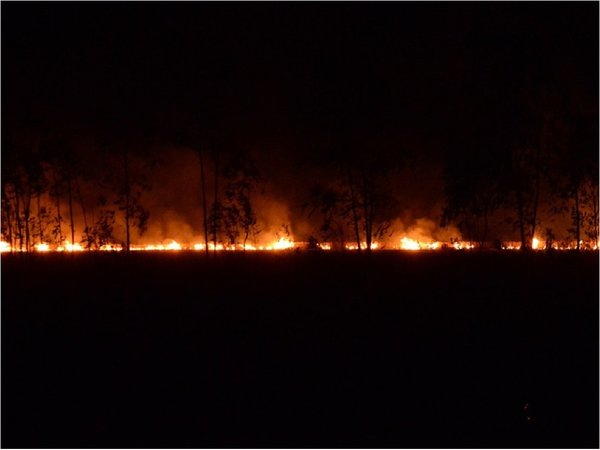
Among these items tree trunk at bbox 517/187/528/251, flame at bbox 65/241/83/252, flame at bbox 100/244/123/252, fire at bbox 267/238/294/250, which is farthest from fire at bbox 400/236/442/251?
flame at bbox 65/241/83/252

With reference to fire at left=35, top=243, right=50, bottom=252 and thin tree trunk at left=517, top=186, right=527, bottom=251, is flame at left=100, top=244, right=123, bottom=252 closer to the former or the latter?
fire at left=35, top=243, right=50, bottom=252

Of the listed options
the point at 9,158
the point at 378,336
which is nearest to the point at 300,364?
the point at 378,336

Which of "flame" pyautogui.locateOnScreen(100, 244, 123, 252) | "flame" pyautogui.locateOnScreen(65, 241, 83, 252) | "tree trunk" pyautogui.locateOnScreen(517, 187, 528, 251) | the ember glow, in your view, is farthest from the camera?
"flame" pyautogui.locateOnScreen(65, 241, 83, 252)

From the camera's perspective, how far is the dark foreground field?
14.4 ft

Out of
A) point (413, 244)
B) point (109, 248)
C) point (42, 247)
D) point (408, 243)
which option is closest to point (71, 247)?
point (42, 247)

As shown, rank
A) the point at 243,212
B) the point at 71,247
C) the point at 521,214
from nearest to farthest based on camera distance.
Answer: the point at 521,214 < the point at 243,212 < the point at 71,247

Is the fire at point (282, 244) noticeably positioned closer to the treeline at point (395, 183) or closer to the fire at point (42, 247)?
the treeline at point (395, 183)

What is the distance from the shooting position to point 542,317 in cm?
752

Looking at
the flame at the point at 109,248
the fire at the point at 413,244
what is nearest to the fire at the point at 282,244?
the fire at the point at 413,244

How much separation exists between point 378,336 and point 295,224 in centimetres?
2047

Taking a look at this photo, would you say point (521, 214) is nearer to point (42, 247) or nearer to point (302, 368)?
point (302, 368)

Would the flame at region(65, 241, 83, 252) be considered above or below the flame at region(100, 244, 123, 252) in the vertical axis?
above

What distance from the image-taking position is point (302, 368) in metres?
5.56

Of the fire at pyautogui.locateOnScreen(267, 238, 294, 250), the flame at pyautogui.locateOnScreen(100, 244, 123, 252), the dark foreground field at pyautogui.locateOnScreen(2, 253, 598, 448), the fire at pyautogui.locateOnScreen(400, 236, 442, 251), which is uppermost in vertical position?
the flame at pyautogui.locateOnScreen(100, 244, 123, 252)
